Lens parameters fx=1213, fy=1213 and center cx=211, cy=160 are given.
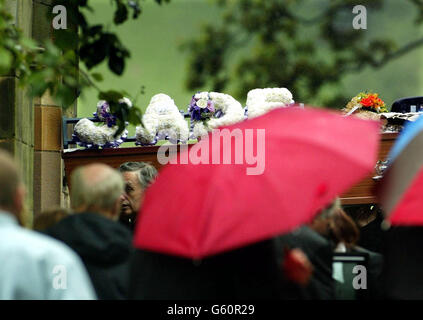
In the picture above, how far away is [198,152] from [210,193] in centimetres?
57

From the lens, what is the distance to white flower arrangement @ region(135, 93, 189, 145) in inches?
512

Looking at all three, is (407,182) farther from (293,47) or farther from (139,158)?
(293,47)

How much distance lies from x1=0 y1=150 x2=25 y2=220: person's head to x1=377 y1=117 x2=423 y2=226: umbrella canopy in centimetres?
204

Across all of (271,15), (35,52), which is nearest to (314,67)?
(271,15)

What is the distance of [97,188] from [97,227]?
0.22 m

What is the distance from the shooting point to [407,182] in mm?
6504

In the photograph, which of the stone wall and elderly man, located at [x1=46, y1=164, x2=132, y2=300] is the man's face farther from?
the stone wall

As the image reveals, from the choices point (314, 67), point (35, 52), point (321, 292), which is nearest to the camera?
point (321, 292)

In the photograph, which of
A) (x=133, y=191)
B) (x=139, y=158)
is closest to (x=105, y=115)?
(x=139, y=158)

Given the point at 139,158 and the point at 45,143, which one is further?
the point at 45,143

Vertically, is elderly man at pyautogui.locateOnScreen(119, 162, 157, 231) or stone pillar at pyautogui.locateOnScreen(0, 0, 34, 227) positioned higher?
stone pillar at pyautogui.locateOnScreen(0, 0, 34, 227)

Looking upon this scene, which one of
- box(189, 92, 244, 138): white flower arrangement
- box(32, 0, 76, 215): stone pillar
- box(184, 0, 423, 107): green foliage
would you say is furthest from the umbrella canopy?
box(184, 0, 423, 107): green foliage
